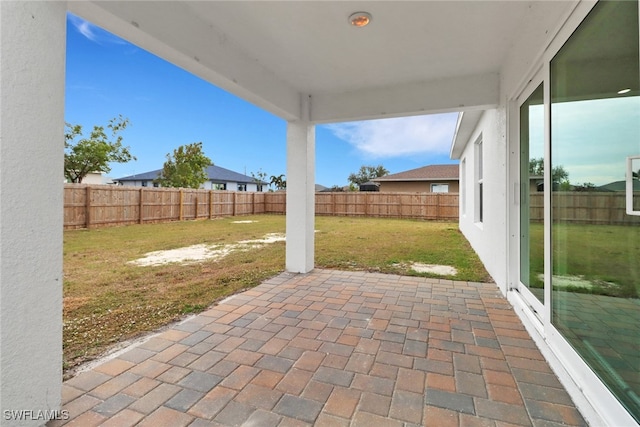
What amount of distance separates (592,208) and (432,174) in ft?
75.9

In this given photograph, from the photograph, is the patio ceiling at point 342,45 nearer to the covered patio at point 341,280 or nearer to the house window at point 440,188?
the covered patio at point 341,280

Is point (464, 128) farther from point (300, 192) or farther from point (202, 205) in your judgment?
point (202, 205)

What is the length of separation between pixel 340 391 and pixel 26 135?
2145 millimetres

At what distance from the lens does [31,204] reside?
151cm

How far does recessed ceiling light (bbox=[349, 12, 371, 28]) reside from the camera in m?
2.61

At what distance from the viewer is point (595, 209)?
5.64 ft

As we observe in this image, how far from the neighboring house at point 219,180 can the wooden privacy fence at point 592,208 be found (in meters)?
36.6

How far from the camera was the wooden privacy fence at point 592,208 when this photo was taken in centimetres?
147

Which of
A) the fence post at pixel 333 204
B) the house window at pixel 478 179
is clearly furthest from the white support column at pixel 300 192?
the fence post at pixel 333 204

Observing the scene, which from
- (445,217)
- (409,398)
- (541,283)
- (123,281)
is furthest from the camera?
(445,217)

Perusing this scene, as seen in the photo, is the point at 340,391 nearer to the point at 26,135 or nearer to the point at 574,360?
the point at 574,360

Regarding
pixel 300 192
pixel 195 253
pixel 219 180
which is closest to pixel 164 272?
pixel 195 253

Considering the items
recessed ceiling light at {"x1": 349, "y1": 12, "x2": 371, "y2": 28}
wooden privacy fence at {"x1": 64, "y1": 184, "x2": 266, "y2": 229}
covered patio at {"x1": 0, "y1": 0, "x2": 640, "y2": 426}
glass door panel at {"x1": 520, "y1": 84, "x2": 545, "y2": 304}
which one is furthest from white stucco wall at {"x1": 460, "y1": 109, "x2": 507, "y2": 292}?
wooden privacy fence at {"x1": 64, "y1": 184, "x2": 266, "y2": 229}

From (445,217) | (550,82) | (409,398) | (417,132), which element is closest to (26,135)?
(409,398)
